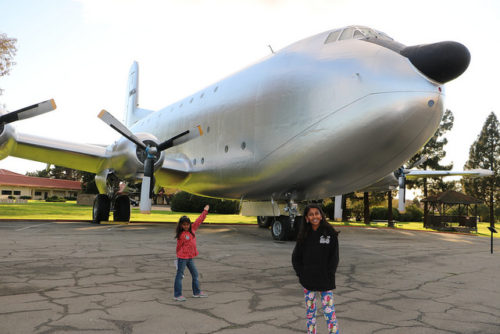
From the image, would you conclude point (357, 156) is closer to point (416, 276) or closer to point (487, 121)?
point (416, 276)

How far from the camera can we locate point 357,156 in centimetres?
902

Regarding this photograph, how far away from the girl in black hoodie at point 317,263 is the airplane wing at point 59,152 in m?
12.2

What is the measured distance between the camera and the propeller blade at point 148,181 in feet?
37.6

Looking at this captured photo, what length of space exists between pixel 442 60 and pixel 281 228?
6386mm

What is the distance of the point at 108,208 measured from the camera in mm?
15914

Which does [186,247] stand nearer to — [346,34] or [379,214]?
[346,34]

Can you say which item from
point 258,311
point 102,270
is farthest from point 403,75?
point 102,270

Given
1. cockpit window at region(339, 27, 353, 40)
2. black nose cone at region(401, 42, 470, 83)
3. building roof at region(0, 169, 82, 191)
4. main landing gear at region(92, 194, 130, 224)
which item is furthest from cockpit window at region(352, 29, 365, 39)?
building roof at region(0, 169, 82, 191)

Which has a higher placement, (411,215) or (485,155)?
(485,155)

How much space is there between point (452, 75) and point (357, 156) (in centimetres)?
261

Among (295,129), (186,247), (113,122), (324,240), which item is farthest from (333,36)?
(324,240)

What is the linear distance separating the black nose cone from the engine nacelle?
27.9ft

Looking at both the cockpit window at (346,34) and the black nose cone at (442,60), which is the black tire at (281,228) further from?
the black nose cone at (442,60)

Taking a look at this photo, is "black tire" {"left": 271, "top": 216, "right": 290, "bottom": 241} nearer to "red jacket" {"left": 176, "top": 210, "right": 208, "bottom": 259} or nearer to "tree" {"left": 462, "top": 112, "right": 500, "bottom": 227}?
"red jacket" {"left": 176, "top": 210, "right": 208, "bottom": 259}
